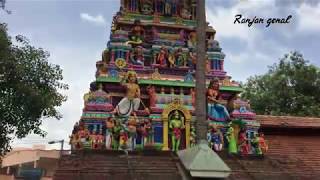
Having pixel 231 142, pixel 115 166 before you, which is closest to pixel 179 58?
pixel 231 142

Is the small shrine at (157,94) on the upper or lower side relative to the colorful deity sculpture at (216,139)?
upper

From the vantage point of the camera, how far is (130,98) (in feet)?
44.7

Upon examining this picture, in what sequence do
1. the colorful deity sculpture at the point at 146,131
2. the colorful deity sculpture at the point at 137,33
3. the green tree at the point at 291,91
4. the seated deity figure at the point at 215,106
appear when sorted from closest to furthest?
the colorful deity sculpture at the point at 146,131
the seated deity figure at the point at 215,106
the colorful deity sculpture at the point at 137,33
the green tree at the point at 291,91

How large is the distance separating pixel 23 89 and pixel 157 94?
14.1 feet

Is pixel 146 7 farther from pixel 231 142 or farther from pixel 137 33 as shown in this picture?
pixel 231 142

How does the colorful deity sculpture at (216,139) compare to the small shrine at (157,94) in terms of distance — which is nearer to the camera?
the small shrine at (157,94)

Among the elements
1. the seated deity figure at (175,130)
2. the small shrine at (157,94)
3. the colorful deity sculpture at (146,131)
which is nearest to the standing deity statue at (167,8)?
the small shrine at (157,94)

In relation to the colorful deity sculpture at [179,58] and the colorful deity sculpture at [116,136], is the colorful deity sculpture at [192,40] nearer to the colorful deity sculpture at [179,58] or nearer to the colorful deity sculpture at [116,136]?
the colorful deity sculpture at [179,58]

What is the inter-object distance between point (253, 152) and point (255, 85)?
13450mm

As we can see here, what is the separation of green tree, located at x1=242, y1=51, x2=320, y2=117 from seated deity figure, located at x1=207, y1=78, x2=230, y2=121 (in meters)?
10.8

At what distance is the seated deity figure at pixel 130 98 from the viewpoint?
13.5 m

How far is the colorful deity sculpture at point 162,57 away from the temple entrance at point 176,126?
67.5 inches

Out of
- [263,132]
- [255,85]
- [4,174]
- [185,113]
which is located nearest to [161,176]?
[185,113]

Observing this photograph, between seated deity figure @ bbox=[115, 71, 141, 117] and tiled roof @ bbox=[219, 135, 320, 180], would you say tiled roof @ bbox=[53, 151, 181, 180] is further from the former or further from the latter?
tiled roof @ bbox=[219, 135, 320, 180]
